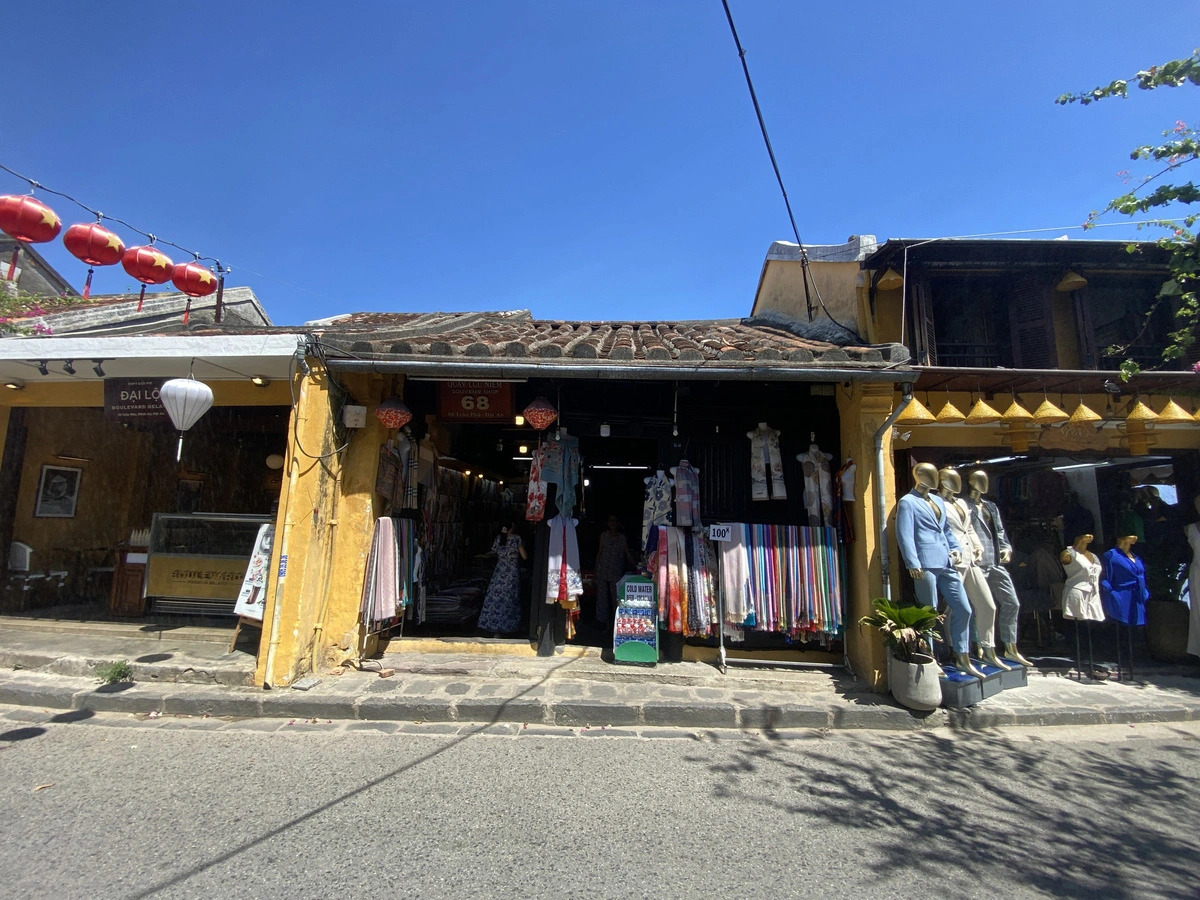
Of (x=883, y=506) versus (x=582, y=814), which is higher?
(x=883, y=506)

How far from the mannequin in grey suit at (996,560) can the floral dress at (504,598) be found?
6.01 metres

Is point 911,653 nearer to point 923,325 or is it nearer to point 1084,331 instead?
point 923,325

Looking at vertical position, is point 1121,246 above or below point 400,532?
above

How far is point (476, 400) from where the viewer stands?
7.19 m

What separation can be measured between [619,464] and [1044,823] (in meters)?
7.07

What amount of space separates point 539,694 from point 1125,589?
7.28 metres

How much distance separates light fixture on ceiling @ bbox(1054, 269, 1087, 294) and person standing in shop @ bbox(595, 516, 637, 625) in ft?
23.8

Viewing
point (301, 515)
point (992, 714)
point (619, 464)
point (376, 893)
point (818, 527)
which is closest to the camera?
point (376, 893)

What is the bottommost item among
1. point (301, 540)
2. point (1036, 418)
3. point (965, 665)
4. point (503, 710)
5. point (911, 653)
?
point (503, 710)

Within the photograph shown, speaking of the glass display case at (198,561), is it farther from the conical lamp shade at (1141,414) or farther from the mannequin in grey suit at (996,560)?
the conical lamp shade at (1141,414)

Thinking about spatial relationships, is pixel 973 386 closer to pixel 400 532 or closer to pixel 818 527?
pixel 818 527

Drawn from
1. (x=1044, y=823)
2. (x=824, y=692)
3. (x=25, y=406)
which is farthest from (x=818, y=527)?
(x=25, y=406)

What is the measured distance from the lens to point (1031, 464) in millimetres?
7906

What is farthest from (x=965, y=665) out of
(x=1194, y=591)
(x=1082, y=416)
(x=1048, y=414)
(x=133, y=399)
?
(x=133, y=399)
